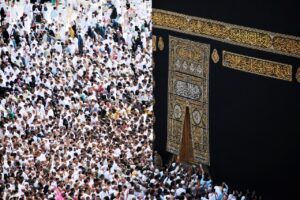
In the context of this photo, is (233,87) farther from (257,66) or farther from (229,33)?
(229,33)

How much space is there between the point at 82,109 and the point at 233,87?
4287mm

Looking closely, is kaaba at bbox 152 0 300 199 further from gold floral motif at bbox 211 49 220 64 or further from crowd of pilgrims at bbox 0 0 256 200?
crowd of pilgrims at bbox 0 0 256 200

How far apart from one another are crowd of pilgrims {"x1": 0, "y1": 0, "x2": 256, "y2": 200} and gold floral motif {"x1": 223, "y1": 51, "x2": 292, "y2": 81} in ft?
6.36

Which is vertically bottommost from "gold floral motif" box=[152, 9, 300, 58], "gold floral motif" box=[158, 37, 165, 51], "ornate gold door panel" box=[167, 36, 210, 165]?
"ornate gold door panel" box=[167, 36, 210, 165]

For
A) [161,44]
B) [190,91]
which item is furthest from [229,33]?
[161,44]

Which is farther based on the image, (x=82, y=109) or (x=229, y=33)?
(x=82, y=109)

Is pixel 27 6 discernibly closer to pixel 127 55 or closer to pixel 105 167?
pixel 127 55

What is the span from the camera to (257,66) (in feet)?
37.6

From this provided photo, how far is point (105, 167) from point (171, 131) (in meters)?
1.32

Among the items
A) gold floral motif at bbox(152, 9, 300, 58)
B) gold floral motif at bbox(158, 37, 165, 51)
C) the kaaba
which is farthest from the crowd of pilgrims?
gold floral motif at bbox(152, 9, 300, 58)

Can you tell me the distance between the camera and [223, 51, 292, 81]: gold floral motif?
1110cm

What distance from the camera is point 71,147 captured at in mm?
13680

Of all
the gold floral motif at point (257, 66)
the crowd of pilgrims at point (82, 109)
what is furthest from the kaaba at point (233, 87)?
the crowd of pilgrims at point (82, 109)

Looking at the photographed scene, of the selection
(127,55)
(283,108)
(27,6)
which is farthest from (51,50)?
(283,108)
